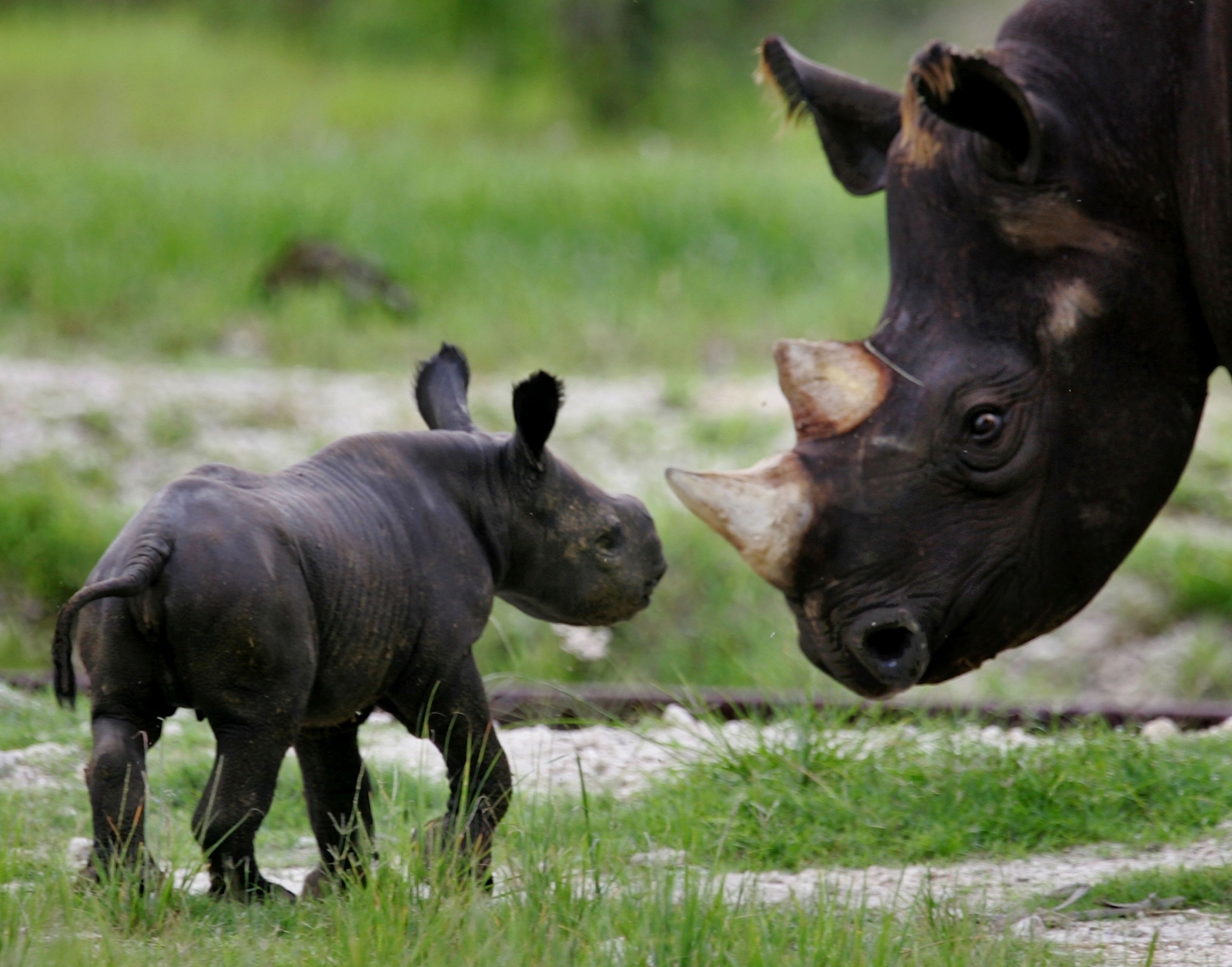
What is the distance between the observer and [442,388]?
4156 mm

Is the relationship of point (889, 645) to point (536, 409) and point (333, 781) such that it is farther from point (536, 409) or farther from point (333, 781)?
point (333, 781)

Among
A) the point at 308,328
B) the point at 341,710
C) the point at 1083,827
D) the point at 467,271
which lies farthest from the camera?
the point at 467,271

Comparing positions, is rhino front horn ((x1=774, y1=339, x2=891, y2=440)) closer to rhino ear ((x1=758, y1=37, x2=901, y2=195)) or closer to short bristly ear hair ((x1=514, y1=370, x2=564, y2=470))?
short bristly ear hair ((x1=514, y1=370, x2=564, y2=470))

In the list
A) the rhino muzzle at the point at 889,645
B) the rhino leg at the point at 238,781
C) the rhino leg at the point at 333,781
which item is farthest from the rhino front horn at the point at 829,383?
the rhino leg at the point at 238,781

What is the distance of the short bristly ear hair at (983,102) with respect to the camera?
12.6 ft

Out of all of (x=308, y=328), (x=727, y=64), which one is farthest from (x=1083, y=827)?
(x=727, y=64)

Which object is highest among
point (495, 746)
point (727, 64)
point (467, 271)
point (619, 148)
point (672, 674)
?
point (727, 64)

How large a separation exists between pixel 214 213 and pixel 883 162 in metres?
9.30

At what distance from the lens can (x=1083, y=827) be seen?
179 inches

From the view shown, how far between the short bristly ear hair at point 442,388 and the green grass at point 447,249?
6.31 metres

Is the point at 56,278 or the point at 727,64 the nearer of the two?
the point at 56,278

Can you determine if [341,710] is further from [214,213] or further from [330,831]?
[214,213]

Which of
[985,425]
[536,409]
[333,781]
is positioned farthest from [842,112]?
[333,781]

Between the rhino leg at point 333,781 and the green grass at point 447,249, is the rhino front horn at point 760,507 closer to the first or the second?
the rhino leg at point 333,781
